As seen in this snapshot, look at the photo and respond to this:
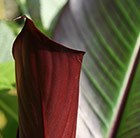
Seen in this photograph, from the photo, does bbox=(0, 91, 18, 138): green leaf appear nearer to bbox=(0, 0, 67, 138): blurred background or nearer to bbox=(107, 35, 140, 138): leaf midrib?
bbox=(0, 0, 67, 138): blurred background

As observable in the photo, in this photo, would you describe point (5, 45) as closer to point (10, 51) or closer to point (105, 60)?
point (10, 51)

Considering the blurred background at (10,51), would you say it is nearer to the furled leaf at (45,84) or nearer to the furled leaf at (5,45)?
the furled leaf at (5,45)

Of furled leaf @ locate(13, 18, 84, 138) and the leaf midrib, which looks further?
the leaf midrib

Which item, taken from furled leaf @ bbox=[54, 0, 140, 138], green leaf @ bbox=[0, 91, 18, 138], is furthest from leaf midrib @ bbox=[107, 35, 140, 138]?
green leaf @ bbox=[0, 91, 18, 138]

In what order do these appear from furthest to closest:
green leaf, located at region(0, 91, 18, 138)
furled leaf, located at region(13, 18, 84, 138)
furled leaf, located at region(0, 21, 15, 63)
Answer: furled leaf, located at region(0, 21, 15, 63) → green leaf, located at region(0, 91, 18, 138) → furled leaf, located at region(13, 18, 84, 138)

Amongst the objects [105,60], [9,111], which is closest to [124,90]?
[105,60]

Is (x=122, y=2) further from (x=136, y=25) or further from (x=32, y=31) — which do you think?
(x=32, y=31)

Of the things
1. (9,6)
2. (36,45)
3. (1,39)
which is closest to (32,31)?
(36,45)
